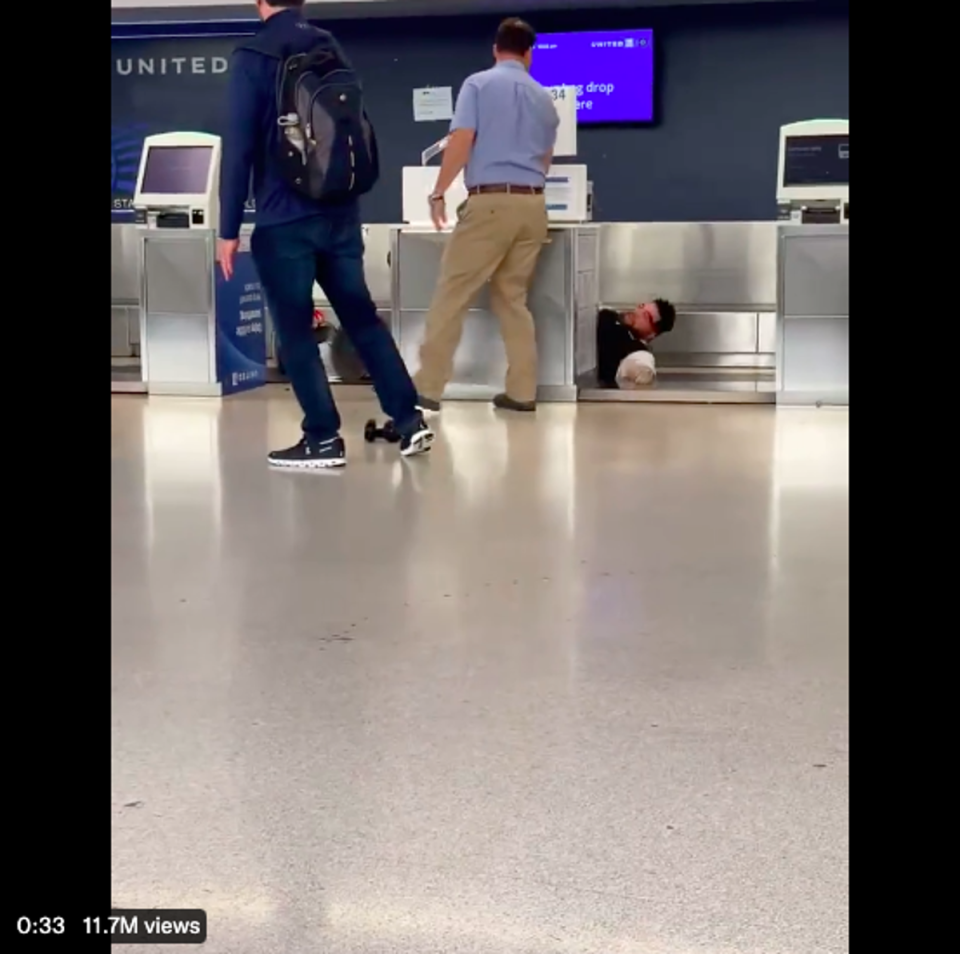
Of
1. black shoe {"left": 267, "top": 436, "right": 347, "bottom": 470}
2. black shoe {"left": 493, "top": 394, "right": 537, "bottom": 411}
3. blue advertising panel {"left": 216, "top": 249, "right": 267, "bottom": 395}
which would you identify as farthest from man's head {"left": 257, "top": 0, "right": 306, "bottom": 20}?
blue advertising panel {"left": 216, "top": 249, "right": 267, "bottom": 395}

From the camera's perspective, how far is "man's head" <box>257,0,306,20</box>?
4.79 m

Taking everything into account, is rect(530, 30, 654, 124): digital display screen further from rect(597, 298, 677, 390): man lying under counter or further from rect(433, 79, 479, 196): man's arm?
rect(433, 79, 479, 196): man's arm

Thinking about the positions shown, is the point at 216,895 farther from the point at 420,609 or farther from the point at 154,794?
the point at 420,609

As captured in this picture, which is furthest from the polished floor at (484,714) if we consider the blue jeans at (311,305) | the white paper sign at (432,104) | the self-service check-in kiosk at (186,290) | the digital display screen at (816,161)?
the white paper sign at (432,104)

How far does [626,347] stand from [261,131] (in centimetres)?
358

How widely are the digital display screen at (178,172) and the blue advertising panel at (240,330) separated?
42cm

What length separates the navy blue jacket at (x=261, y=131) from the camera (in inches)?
185

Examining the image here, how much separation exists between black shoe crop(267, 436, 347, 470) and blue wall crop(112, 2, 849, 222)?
20.2 feet

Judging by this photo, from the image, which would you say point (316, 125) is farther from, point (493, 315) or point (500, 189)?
point (493, 315)
